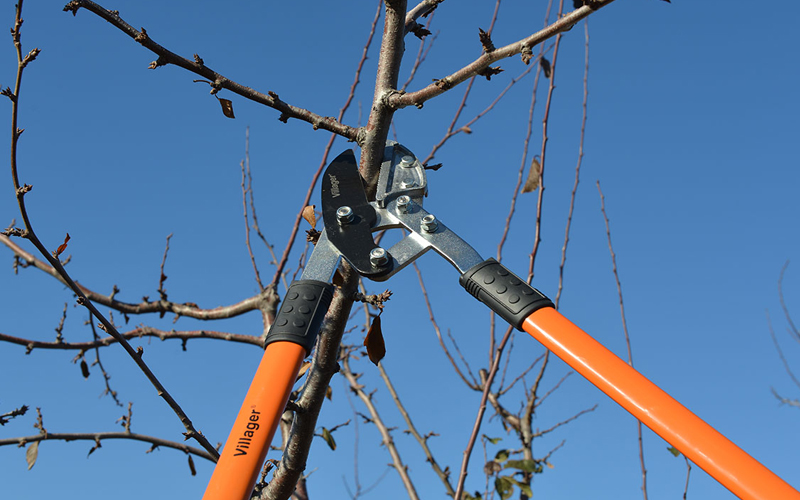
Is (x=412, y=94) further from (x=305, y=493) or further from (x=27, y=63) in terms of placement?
(x=305, y=493)

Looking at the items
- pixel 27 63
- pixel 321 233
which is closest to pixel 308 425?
pixel 321 233

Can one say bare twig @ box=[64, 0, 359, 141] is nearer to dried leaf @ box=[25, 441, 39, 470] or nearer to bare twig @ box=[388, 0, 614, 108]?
bare twig @ box=[388, 0, 614, 108]

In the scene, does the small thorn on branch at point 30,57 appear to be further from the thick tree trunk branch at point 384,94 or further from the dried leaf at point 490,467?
the dried leaf at point 490,467

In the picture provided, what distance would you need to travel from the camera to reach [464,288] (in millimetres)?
1910

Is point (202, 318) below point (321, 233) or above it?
above

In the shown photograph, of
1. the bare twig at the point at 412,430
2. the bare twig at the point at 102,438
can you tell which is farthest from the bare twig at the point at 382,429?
the bare twig at the point at 102,438

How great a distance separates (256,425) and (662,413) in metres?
0.93

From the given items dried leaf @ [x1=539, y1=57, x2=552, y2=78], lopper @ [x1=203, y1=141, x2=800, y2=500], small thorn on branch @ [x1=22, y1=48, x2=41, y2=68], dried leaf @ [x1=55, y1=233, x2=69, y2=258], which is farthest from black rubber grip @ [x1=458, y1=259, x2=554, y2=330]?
dried leaf @ [x1=539, y1=57, x2=552, y2=78]

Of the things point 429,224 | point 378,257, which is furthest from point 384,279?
point 429,224

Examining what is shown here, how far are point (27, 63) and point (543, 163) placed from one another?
2172 millimetres

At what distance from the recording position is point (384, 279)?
200 cm

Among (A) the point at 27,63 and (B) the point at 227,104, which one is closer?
(A) the point at 27,63

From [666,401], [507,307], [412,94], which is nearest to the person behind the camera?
[666,401]

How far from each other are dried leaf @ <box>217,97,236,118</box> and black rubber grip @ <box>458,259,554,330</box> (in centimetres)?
108
